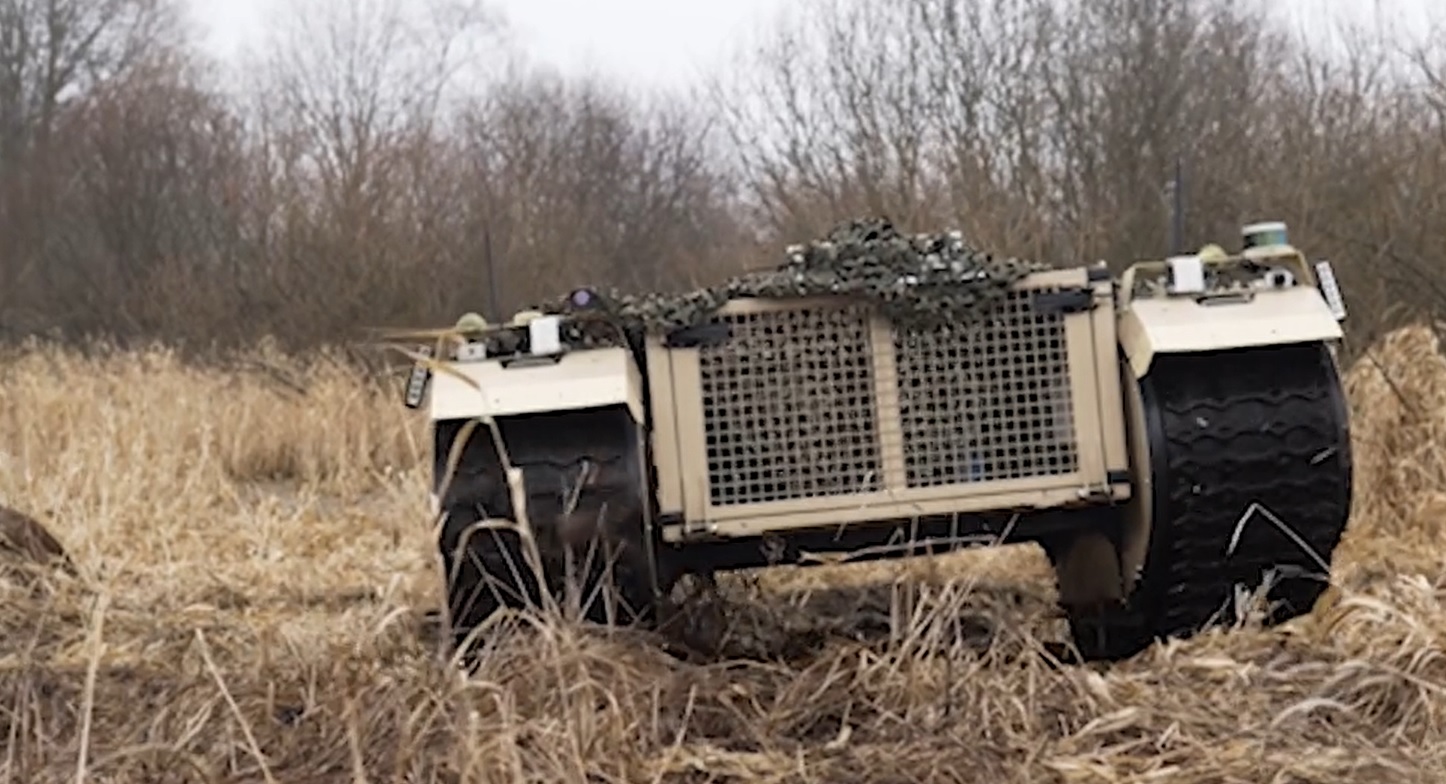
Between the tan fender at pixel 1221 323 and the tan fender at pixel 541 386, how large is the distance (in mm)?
1091

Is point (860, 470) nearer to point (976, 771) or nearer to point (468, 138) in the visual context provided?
point (976, 771)

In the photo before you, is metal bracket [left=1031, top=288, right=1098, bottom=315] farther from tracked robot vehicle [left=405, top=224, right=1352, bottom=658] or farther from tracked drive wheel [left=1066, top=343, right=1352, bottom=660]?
tracked drive wheel [left=1066, top=343, right=1352, bottom=660]

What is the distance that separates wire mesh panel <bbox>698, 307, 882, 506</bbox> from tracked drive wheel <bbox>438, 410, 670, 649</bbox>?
0.76 feet

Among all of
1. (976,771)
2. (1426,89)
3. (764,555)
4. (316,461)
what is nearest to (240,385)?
(316,461)

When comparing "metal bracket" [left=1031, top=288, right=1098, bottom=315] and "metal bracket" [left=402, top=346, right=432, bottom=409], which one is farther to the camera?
"metal bracket" [left=402, top=346, right=432, bottom=409]

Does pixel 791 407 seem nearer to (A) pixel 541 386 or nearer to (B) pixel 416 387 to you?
(A) pixel 541 386

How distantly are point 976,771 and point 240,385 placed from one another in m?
11.3

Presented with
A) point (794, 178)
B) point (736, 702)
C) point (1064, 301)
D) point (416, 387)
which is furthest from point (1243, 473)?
point (794, 178)

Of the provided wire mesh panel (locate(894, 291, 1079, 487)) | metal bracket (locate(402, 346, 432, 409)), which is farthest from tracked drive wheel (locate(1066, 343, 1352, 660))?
metal bracket (locate(402, 346, 432, 409))

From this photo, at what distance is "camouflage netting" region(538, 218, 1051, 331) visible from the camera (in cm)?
412

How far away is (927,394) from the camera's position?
4.16m

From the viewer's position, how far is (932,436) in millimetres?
4152

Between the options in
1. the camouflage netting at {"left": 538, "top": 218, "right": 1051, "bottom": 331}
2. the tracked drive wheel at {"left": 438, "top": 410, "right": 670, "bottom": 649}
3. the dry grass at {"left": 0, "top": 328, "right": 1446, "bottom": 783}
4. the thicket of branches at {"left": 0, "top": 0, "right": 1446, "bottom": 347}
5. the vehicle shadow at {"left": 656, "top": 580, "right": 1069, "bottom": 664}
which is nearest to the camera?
the dry grass at {"left": 0, "top": 328, "right": 1446, "bottom": 783}

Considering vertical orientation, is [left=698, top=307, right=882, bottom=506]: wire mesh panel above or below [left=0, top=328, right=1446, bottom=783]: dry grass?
above
